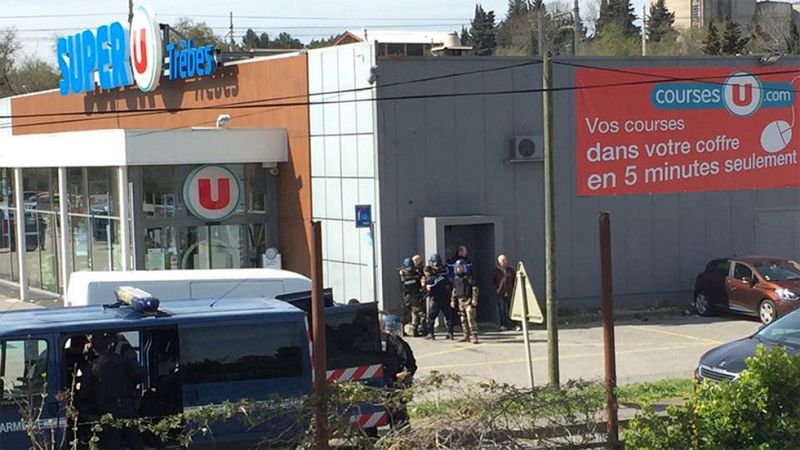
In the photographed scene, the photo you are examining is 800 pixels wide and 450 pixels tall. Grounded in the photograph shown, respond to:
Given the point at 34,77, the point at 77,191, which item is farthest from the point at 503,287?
the point at 34,77

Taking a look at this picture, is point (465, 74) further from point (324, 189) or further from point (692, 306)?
point (692, 306)

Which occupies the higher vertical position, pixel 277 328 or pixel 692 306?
pixel 277 328

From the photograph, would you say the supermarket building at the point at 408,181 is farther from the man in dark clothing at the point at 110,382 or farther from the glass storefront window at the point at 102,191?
the man in dark clothing at the point at 110,382

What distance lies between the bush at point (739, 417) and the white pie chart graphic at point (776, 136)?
22647mm

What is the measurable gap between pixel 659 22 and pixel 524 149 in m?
89.3

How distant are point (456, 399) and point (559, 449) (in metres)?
0.73

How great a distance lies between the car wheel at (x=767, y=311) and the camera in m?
24.0

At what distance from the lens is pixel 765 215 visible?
28.6 meters

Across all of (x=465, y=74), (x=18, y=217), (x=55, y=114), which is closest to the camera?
(x=465, y=74)

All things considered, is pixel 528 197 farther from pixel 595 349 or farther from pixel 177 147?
pixel 177 147

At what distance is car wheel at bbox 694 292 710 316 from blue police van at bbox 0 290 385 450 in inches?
680

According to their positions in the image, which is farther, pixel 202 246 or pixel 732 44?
pixel 732 44

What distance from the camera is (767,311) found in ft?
79.5

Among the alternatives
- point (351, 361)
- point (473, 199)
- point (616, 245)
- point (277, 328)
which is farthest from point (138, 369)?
point (616, 245)
